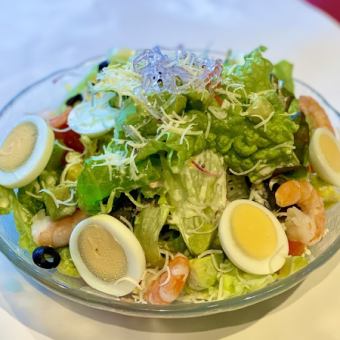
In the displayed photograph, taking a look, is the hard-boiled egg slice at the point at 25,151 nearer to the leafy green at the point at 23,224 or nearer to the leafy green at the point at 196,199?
the leafy green at the point at 23,224

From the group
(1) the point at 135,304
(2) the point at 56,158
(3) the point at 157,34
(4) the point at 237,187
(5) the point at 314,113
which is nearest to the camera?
(1) the point at 135,304

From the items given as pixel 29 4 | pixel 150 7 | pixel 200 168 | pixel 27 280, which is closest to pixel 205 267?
pixel 200 168

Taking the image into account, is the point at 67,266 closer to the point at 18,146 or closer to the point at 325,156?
the point at 18,146

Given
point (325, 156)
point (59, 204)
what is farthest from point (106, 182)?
point (325, 156)

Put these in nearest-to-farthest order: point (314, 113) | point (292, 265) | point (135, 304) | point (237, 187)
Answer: point (135, 304) → point (292, 265) → point (237, 187) → point (314, 113)

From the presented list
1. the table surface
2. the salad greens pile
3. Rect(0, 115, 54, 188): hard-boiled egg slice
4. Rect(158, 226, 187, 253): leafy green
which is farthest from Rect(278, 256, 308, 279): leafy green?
Rect(0, 115, 54, 188): hard-boiled egg slice

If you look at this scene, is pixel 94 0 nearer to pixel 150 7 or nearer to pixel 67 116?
pixel 150 7
